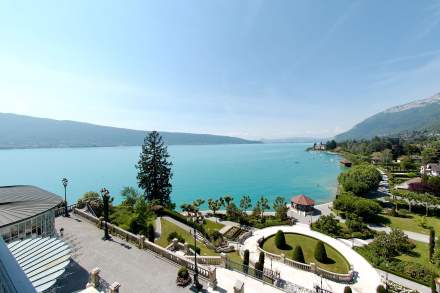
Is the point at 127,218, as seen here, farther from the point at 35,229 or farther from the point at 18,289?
the point at 18,289

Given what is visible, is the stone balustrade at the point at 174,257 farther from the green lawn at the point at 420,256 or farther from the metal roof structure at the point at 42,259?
the green lawn at the point at 420,256

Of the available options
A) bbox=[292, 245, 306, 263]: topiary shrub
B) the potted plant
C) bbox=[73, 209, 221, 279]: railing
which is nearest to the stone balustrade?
bbox=[73, 209, 221, 279]: railing

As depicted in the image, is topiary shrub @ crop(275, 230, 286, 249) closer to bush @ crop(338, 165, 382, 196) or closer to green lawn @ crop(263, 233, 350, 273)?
green lawn @ crop(263, 233, 350, 273)

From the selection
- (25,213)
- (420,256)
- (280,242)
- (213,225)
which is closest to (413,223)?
(420,256)

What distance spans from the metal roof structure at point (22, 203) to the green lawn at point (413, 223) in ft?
158

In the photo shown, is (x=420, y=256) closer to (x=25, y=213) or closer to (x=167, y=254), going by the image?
(x=167, y=254)

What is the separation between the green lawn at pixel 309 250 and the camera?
76.2 feet

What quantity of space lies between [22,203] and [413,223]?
53863 mm

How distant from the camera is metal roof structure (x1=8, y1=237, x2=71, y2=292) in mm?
8945

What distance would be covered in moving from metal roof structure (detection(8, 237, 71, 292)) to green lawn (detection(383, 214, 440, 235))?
4623 cm

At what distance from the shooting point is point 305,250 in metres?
26.7

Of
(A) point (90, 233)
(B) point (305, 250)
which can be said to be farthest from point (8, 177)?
(B) point (305, 250)

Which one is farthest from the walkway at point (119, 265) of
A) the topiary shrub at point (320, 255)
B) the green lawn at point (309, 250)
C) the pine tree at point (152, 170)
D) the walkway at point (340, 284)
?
the pine tree at point (152, 170)

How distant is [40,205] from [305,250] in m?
26.8
